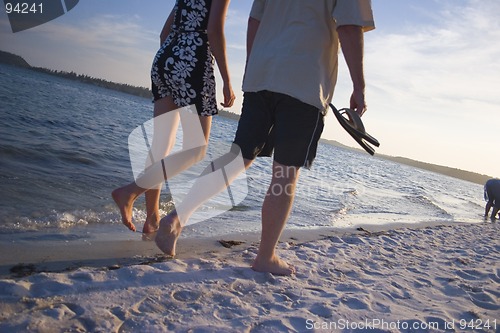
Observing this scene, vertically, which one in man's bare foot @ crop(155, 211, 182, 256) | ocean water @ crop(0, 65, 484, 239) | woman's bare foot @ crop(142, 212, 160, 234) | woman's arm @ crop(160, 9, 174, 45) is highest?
woman's arm @ crop(160, 9, 174, 45)

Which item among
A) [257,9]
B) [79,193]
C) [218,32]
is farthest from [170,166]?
[79,193]

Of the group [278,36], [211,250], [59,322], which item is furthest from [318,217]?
[59,322]

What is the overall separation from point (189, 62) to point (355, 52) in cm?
98

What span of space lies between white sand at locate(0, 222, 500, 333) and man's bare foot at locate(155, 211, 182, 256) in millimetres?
122

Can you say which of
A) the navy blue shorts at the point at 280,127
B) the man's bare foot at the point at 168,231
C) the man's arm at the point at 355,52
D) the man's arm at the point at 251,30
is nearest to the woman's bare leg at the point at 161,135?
the man's bare foot at the point at 168,231

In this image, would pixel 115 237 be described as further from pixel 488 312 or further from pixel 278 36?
pixel 488 312

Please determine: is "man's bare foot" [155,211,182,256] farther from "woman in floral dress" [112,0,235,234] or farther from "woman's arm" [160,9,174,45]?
"woman's arm" [160,9,174,45]

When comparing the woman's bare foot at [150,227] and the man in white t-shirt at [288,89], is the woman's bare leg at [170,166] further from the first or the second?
the woman's bare foot at [150,227]

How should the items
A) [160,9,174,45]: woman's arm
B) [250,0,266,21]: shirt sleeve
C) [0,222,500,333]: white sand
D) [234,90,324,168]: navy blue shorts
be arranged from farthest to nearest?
[160,9,174,45]: woman's arm < [250,0,266,21]: shirt sleeve < [234,90,324,168]: navy blue shorts < [0,222,500,333]: white sand

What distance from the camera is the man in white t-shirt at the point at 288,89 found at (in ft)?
6.22

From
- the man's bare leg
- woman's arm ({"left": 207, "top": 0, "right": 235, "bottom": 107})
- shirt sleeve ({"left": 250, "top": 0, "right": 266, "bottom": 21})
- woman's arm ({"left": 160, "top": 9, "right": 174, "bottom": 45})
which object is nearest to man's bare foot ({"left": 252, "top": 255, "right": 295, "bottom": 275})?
the man's bare leg

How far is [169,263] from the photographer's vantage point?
205cm

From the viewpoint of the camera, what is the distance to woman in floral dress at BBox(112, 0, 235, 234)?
6.88ft

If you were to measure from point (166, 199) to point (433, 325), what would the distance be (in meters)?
3.45
